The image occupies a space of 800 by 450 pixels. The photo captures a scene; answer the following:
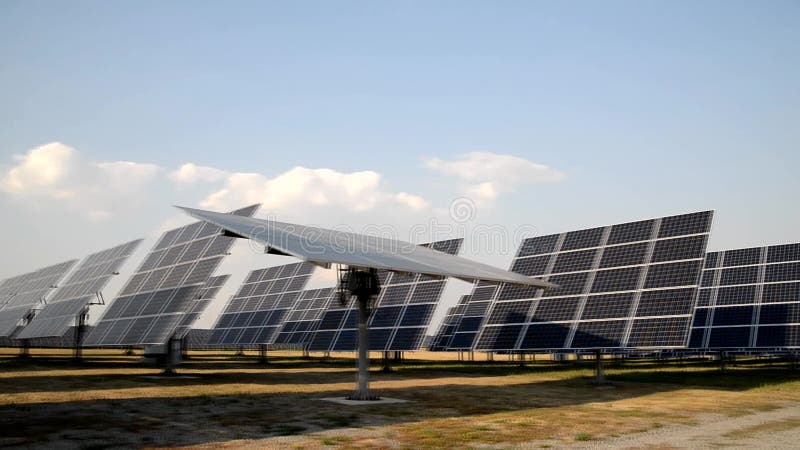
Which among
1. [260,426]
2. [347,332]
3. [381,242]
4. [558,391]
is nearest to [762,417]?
[558,391]

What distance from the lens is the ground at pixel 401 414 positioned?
1599 centimetres

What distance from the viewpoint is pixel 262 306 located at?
2768 inches

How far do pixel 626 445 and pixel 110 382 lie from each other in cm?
2478

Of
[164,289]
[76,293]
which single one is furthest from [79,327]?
[164,289]

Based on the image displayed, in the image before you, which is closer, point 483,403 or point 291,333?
point 483,403

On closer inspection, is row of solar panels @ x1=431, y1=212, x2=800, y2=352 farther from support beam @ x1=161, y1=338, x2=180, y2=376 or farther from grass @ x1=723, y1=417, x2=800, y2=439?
support beam @ x1=161, y1=338, x2=180, y2=376

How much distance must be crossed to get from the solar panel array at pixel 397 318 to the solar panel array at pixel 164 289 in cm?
807

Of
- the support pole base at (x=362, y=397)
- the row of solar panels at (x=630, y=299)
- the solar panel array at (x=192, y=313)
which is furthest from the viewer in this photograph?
the solar panel array at (x=192, y=313)

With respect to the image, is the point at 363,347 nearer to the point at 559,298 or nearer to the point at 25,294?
the point at 559,298

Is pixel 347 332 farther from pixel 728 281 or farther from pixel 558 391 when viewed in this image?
pixel 728 281

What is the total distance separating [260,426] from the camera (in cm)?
1819

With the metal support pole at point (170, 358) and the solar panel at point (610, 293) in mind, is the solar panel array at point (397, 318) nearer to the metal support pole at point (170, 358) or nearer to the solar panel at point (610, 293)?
the solar panel at point (610, 293)

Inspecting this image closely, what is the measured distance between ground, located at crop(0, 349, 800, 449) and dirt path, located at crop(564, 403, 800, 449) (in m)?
0.03

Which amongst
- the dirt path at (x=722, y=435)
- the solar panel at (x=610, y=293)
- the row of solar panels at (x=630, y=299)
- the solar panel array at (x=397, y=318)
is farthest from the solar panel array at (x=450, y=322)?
the dirt path at (x=722, y=435)
